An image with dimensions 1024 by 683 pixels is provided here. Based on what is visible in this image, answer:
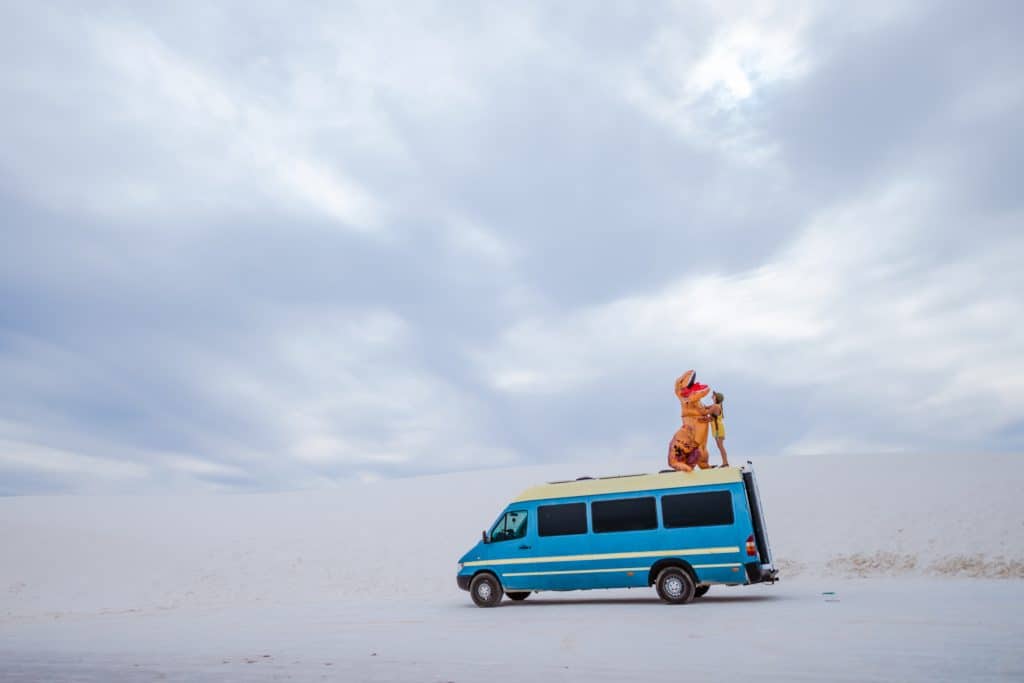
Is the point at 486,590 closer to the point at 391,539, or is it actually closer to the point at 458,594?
the point at 458,594

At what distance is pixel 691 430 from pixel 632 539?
3.60m

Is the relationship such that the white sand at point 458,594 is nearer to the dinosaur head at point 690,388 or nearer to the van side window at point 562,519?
the van side window at point 562,519

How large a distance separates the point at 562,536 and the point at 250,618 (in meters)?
6.60

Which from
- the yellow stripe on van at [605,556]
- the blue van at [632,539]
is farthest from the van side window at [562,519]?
the yellow stripe on van at [605,556]

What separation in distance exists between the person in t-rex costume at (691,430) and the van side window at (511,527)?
11.9 feet

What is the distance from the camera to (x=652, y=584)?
51.9ft

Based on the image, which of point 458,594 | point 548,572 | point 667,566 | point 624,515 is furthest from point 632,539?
point 458,594

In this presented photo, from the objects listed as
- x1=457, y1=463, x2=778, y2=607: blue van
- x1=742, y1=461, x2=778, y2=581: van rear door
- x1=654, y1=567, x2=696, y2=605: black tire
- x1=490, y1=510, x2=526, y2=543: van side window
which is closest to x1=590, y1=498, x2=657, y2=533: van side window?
x1=457, y1=463, x2=778, y2=607: blue van

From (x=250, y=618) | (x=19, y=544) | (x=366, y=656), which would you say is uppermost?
(x=19, y=544)

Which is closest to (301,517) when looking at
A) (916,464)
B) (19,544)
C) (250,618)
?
(19,544)

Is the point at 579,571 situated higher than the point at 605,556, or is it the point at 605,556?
the point at 605,556

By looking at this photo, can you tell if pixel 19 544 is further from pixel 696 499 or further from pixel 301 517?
pixel 696 499

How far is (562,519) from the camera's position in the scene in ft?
54.8

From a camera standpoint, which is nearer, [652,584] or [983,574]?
[652,584]
